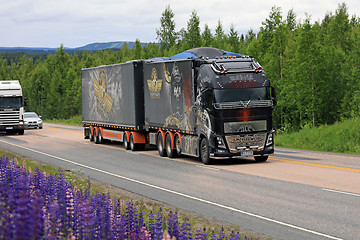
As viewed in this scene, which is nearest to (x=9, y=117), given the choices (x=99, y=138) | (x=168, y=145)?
(x=99, y=138)

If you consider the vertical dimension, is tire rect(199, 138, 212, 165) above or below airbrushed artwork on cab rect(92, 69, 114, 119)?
below

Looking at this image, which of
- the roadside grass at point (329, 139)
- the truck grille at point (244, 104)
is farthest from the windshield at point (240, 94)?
the roadside grass at point (329, 139)

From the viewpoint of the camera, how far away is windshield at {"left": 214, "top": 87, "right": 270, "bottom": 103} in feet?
68.9

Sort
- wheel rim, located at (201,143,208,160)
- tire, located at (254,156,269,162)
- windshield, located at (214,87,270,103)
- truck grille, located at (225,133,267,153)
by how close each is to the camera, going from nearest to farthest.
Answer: truck grille, located at (225,133,267,153) → windshield, located at (214,87,270,103) → wheel rim, located at (201,143,208,160) → tire, located at (254,156,269,162)

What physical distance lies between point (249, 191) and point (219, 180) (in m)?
2.32

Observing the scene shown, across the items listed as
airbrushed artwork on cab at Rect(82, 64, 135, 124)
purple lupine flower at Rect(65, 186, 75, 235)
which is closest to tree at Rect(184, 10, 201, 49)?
airbrushed artwork on cab at Rect(82, 64, 135, 124)

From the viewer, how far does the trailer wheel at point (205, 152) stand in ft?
69.9

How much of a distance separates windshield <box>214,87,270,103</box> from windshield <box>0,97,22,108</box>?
1021 inches

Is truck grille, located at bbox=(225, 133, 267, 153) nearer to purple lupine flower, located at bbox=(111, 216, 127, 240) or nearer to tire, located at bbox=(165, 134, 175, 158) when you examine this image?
tire, located at bbox=(165, 134, 175, 158)

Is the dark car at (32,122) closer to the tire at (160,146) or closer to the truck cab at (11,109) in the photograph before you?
the truck cab at (11,109)

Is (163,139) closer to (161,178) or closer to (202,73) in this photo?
(202,73)

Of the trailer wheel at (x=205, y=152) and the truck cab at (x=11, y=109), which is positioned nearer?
the trailer wheel at (x=205, y=152)

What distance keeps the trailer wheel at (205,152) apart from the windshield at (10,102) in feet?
81.7

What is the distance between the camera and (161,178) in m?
18.2
